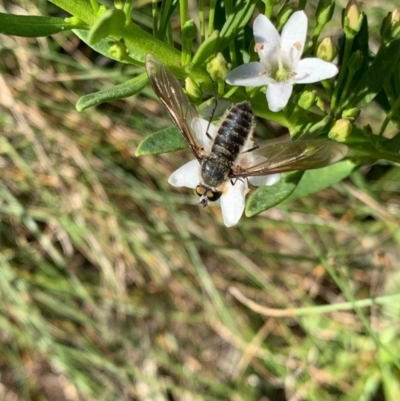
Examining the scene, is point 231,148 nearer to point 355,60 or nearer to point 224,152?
point 224,152

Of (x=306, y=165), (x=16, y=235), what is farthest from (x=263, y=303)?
(x=306, y=165)

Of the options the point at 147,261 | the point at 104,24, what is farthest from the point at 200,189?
the point at 147,261

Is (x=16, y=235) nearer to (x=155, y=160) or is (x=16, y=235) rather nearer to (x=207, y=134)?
(x=155, y=160)

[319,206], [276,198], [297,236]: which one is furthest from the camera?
[297,236]

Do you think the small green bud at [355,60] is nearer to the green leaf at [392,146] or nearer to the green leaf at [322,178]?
the green leaf at [392,146]

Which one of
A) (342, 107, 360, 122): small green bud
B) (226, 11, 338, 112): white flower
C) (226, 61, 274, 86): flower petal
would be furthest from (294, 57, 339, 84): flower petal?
(342, 107, 360, 122): small green bud

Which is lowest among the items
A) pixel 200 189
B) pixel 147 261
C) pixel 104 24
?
pixel 147 261
